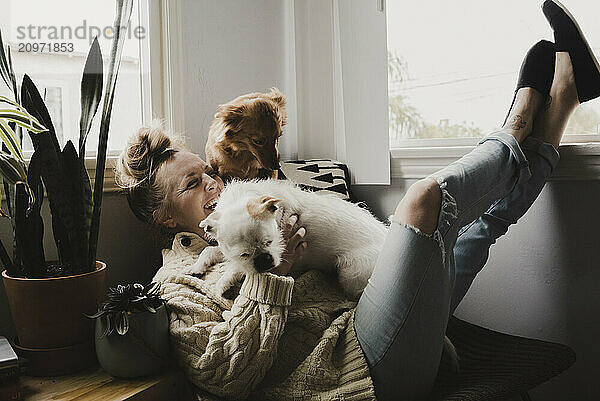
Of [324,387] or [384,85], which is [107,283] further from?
[384,85]

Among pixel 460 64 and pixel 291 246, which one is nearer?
pixel 291 246

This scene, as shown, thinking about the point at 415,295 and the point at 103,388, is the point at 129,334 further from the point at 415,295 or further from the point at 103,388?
the point at 415,295

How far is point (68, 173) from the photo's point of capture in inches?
51.9

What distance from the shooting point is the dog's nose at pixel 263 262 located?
1293mm

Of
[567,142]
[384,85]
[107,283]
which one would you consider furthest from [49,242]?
[567,142]

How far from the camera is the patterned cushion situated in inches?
79.3

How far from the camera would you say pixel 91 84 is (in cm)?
133

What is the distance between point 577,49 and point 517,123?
25 cm

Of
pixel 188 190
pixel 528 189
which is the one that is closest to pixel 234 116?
pixel 188 190

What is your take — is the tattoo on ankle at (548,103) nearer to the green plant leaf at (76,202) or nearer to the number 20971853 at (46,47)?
the green plant leaf at (76,202)

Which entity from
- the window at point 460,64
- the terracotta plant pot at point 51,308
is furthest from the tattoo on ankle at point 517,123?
the terracotta plant pot at point 51,308

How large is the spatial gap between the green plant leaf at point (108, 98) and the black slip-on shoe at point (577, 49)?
1.12m

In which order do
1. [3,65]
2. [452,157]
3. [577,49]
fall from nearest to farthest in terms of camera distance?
1. [3,65]
2. [577,49]
3. [452,157]

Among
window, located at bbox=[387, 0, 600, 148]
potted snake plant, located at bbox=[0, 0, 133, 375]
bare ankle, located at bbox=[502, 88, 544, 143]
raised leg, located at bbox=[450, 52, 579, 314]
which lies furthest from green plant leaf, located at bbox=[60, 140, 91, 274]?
window, located at bbox=[387, 0, 600, 148]
